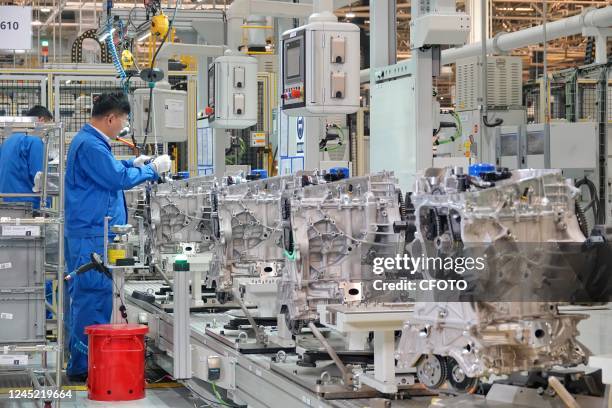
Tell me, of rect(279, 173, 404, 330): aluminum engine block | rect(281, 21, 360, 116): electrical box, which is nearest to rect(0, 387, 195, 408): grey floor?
rect(279, 173, 404, 330): aluminum engine block

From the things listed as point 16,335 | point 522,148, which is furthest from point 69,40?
point 16,335

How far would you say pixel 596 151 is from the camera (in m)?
11.3

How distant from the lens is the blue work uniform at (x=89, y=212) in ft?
23.8

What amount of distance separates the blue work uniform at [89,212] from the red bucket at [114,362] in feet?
2.14

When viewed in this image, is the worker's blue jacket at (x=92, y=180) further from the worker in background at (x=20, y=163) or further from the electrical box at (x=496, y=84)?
the electrical box at (x=496, y=84)

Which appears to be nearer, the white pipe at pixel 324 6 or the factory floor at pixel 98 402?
the white pipe at pixel 324 6

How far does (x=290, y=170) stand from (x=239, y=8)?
143 centimetres

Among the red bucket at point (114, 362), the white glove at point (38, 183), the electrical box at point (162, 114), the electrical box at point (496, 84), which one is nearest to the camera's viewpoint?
the red bucket at point (114, 362)

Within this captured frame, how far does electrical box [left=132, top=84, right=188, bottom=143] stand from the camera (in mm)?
10523

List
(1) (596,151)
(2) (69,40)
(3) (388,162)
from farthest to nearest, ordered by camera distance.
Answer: (2) (69,40) → (1) (596,151) → (3) (388,162)

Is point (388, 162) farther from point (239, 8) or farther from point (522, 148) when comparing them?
point (522, 148)

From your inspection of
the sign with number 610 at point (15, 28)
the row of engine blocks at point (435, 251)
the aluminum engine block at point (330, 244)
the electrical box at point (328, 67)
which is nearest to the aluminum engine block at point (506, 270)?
the row of engine blocks at point (435, 251)

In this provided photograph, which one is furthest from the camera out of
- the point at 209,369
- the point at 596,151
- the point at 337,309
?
the point at 596,151

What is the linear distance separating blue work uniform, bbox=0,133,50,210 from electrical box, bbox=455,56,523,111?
5845 millimetres
